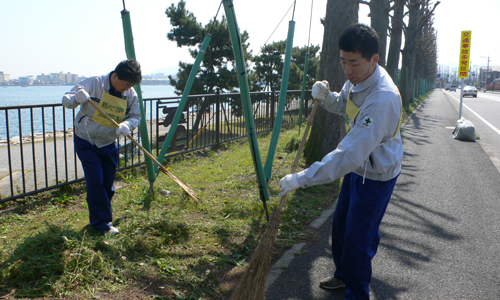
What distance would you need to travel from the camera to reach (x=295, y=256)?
364 centimetres

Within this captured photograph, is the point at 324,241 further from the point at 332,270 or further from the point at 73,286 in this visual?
the point at 73,286

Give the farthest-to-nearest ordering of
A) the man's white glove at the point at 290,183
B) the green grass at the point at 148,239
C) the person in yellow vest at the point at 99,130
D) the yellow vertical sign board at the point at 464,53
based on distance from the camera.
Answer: the yellow vertical sign board at the point at 464,53
the person in yellow vest at the point at 99,130
the green grass at the point at 148,239
the man's white glove at the point at 290,183

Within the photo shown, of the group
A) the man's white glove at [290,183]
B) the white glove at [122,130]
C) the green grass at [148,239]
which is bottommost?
the green grass at [148,239]

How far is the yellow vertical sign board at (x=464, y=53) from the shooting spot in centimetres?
1431

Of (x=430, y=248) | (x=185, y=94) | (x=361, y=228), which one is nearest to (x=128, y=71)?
(x=185, y=94)

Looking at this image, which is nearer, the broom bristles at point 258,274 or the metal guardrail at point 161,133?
the broom bristles at point 258,274

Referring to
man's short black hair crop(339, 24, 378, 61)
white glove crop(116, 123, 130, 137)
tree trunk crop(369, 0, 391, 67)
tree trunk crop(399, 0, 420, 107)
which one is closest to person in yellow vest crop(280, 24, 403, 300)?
man's short black hair crop(339, 24, 378, 61)

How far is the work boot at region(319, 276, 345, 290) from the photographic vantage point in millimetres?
3096

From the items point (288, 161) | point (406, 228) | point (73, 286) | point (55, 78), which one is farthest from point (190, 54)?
point (55, 78)

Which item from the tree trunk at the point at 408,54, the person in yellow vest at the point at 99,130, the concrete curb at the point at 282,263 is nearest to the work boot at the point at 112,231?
the person in yellow vest at the point at 99,130

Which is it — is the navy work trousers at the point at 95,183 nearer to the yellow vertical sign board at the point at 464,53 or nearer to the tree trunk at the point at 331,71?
the tree trunk at the point at 331,71

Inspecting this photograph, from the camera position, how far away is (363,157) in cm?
219

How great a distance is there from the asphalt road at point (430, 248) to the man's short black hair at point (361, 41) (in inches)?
75.0

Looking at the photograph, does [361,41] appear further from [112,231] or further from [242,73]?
[112,231]
